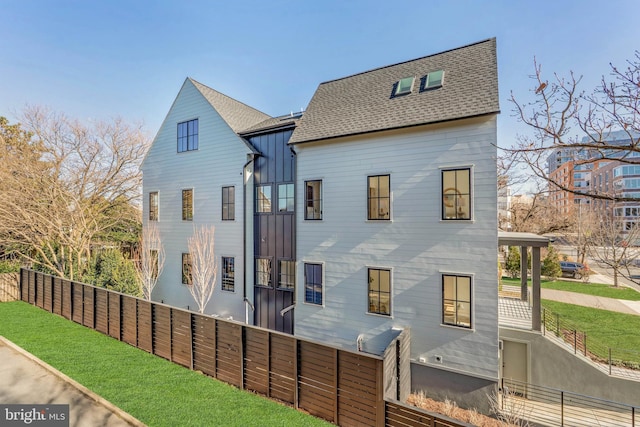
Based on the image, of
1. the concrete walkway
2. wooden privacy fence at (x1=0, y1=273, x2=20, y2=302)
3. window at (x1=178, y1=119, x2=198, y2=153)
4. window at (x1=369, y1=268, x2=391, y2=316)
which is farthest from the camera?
wooden privacy fence at (x1=0, y1=273, x2=20, y2=302)

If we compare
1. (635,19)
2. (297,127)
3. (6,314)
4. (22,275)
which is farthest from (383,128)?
(22,275)

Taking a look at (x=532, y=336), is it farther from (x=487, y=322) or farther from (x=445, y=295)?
(x=445, y=295)

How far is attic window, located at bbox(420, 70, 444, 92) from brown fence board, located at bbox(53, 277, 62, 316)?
1509cm

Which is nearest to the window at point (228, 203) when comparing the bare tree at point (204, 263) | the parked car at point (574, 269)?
the bare tree at point (204, 263)

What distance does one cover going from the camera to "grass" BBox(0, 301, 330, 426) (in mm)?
5355

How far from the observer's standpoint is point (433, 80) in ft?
29.5

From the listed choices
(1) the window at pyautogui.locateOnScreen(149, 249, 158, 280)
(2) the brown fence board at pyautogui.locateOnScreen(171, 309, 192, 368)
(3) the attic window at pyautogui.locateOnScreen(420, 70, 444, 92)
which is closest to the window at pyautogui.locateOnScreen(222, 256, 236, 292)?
(1) the window at pyautogui.locateOnScreen(149, 249, 158, 280)

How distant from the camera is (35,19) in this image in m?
12.9

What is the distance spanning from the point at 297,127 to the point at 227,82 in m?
8.71

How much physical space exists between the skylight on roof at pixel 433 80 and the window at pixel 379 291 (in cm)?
579

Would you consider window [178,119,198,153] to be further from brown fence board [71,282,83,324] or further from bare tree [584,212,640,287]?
bare tree [584,212,640,287]

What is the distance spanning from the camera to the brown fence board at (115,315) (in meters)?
8.91

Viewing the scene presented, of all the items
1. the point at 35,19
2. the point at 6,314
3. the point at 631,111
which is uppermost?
the point at 35,19

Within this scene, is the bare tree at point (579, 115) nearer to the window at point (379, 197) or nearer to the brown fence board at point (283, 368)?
the window at point (379, 197)
